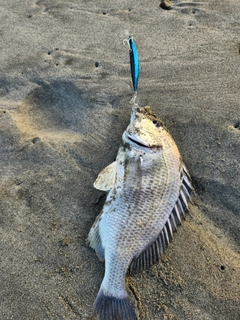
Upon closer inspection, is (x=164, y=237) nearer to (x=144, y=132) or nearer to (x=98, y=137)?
(x=144, y=132)

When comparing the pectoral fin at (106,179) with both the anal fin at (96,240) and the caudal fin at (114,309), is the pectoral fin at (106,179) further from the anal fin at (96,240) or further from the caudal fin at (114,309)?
the caudal fin at (114,309)

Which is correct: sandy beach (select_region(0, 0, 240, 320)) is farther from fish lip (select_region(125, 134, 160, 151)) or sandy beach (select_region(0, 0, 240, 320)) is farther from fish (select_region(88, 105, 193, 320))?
fish lip (select_region(125, 134, 160, 151))

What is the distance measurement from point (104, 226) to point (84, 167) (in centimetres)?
78

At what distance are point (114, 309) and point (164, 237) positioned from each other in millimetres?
809

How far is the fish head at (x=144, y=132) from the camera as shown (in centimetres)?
301

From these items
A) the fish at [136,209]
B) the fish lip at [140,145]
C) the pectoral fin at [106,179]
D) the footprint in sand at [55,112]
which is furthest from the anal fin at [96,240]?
the footprint in sand at [55,112]

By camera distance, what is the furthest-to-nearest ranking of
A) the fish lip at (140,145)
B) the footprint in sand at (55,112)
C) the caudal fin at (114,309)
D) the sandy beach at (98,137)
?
the footprint in sand at (55,112) → the fish lip at (140,145) → the sandy beach at (98,137) → the caudal fin at (114,309)

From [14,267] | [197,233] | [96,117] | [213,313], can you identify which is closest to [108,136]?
[96,117]

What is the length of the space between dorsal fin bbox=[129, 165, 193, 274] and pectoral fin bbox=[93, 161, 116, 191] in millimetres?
686

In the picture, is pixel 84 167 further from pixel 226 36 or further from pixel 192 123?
pixel 226 36

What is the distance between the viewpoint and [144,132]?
304 cm

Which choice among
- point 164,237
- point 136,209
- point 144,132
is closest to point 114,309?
point 164,237

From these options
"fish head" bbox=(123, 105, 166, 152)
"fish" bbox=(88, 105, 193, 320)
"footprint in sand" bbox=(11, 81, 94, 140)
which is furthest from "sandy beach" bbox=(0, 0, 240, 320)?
"fish head" bbox=(123, 105, 166, 152)

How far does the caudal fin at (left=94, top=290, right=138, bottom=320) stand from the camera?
109 inches
